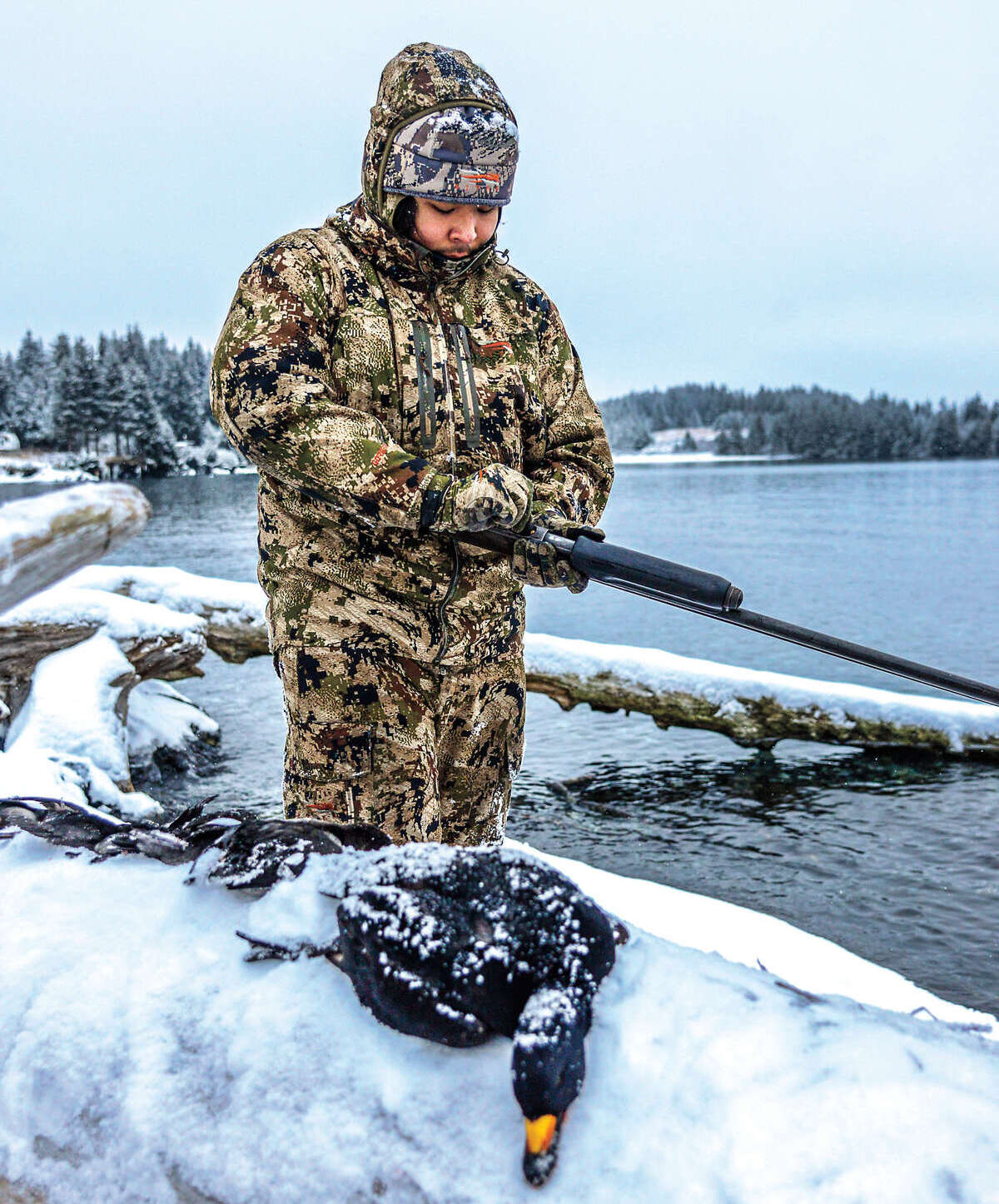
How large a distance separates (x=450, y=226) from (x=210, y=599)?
253 inches

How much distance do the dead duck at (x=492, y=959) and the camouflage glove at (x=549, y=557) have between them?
1281mm

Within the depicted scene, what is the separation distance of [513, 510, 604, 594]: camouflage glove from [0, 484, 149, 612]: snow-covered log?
4.33ft

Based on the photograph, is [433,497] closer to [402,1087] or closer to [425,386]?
[425,386]

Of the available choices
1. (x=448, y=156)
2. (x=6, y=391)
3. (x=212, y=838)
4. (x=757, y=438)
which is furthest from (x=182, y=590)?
(x=757, y=438)

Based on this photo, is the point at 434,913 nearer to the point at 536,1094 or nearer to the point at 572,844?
the point at 536,1094

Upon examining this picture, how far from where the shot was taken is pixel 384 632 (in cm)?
285

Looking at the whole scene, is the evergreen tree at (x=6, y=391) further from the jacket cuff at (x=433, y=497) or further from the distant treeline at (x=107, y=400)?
the jacket cuff at (x=433, y=497)

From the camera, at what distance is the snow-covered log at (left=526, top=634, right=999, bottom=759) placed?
25.0 feet

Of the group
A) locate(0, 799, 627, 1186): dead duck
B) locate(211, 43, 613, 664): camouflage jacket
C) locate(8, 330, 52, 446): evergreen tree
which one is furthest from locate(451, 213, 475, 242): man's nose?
locate(8, 330, 52, 446): evergreen tree

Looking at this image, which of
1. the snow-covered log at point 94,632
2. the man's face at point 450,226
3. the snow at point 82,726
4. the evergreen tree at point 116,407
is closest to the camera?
the man's face at point 450,226

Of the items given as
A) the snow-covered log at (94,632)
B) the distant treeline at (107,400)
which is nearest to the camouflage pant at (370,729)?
the snow-covered log at (94,632)

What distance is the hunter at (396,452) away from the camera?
2.64 m

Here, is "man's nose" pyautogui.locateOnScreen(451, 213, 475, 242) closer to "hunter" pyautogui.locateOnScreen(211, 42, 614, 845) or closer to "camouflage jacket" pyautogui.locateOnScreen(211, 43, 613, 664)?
"hunter" pyautogui.locateOnScreen(211, 42, 614, 845)

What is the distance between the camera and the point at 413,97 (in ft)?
9.18
